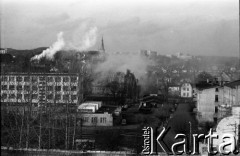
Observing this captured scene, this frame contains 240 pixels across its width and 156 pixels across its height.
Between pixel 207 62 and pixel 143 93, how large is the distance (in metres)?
2.50

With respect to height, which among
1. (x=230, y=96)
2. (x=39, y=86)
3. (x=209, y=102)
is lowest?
(x=209, y=102)

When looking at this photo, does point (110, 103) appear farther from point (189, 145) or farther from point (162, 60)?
point (162, 60)

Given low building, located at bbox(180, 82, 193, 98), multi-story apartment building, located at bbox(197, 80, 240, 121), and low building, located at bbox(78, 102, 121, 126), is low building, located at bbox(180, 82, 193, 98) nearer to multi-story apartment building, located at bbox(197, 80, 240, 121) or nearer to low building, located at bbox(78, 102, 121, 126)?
multi-story apartment building, located at bbox(197, 80, 240, 121)

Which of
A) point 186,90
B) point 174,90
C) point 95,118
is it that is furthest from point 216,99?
point 174,90

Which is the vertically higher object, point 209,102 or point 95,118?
point 209,102

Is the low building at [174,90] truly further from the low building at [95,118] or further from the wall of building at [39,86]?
the low building at [95,118]

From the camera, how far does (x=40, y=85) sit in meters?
6.06

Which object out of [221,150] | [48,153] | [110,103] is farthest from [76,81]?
[221,150]

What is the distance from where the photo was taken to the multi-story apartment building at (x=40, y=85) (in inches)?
229

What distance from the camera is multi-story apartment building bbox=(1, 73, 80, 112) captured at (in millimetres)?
5816

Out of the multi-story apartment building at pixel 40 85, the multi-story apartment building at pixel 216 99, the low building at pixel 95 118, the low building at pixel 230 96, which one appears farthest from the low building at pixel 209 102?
the multi-story apartment building at pixel 40 85

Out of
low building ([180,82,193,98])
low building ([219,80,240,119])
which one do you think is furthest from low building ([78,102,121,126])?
low building ([180,82,193,98])

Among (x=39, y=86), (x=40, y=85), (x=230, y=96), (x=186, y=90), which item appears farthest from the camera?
(x=186, y=90)

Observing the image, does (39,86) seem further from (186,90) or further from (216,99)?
(186,90)
